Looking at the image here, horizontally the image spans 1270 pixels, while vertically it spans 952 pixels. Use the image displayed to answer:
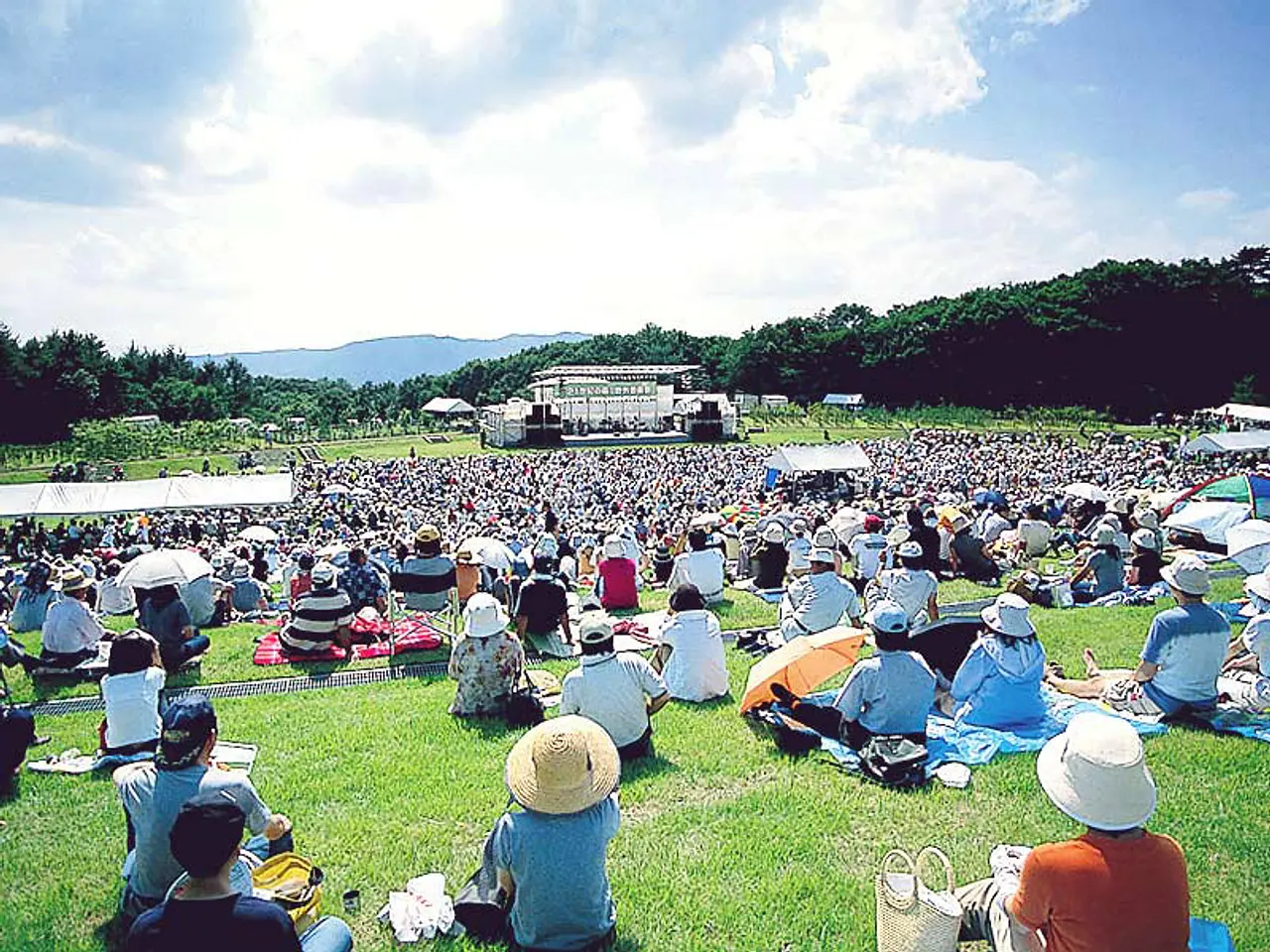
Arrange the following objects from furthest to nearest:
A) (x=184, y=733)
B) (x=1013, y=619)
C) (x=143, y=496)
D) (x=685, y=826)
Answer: (x=143, y=496), (x=1013, y=619), (x=685, y=826), (x=184, y=733)

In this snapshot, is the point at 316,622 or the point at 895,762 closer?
the point at 895,762

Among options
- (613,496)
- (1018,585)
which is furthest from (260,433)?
(1018,585)

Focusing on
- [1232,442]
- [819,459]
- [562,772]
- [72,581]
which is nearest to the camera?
[562,772]

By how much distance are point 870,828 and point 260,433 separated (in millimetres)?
62002

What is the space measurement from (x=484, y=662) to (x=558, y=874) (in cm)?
281

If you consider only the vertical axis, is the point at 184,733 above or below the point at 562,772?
above

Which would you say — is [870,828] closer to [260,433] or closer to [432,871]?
[432,871]

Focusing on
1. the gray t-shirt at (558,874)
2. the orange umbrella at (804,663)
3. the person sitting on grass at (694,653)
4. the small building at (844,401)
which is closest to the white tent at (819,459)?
the person sitting on grass at (694,653)

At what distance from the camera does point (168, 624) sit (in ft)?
24.7

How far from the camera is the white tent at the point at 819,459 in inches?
1089

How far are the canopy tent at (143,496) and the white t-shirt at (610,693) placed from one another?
1358cm

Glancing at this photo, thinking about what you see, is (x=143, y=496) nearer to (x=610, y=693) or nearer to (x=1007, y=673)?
(x=610, y=693)

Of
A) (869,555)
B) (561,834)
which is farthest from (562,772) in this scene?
(869,555)

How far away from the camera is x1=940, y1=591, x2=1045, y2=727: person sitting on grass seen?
562 cm
